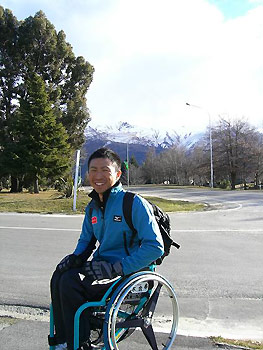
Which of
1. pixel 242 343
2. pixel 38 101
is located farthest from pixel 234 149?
pixel 242 343

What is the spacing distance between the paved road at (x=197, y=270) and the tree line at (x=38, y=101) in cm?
1680

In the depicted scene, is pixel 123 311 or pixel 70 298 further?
pixel 123 311

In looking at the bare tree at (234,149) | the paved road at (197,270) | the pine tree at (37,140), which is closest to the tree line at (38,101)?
the pine tree at (37,140)

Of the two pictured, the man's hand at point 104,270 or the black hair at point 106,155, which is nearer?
the man's hand at point 104,270

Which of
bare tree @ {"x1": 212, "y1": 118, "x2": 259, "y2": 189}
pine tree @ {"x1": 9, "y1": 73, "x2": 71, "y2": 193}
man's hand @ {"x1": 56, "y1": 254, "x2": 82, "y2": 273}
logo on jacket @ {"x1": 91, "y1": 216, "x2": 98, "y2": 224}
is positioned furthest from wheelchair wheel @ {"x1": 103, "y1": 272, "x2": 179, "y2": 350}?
bare tree @ {"x1": 212, "y1": 118, "x2": 259, "y2": 189}

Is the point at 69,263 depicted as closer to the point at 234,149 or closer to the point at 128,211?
the point at 128,211

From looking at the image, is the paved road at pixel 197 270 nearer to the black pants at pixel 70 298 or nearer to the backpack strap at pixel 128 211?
the black pants at pixel 70 298

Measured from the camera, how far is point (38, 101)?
28.6 m

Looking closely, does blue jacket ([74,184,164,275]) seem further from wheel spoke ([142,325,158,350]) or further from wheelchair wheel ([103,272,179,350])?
wheel spoke ([142,325,158,350])

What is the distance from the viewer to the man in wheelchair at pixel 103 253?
2.72m

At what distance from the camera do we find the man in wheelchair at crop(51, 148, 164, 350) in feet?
8.93

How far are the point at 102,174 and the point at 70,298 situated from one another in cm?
103

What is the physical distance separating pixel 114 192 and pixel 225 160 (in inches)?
2088

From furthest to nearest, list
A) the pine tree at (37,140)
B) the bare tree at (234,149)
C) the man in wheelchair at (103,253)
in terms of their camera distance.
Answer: the bare tree at (234,149) → the pine tree at (37,140) → the man in wheelchair at (103,253)
